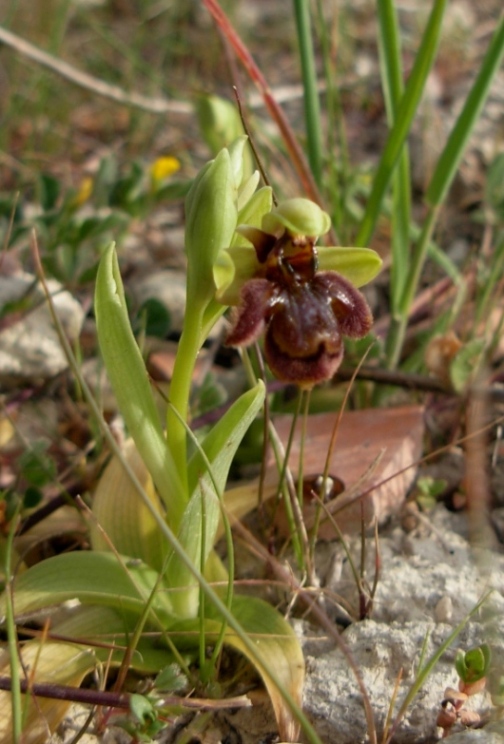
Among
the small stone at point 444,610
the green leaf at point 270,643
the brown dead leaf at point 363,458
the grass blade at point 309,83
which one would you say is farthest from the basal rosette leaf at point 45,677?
the grass blade at point 309,83

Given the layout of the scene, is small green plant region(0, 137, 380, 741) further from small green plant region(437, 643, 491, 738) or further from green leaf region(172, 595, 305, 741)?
small green plant region(437, 643, 491, 738)

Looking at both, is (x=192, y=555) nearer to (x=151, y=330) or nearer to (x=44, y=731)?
(x=44, y=731)

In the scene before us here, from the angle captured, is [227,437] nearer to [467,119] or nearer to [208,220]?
[208,220]

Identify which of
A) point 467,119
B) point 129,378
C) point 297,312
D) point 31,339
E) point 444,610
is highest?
point 467,119

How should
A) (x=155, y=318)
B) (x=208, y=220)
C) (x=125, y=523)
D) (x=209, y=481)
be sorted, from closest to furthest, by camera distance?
1. (x=208, y=220)
2. (x=209, y=481)
3. (x=125, y=523)
4. (x=155, y=318)

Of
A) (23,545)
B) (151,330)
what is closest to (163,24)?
(151,330)

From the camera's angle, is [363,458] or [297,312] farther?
[363,458]

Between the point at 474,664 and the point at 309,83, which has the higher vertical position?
the point at 309,83

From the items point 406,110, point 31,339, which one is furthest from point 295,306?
point 31,339
